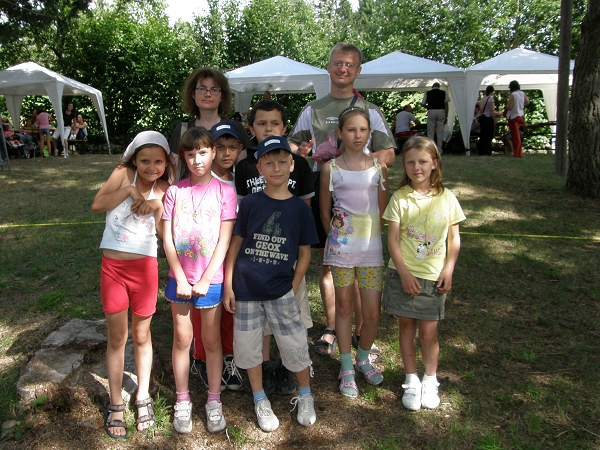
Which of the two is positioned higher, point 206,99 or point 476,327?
point 206,99

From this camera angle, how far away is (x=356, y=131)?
9.09ft

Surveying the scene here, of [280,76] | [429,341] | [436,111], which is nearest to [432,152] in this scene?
[429,341]

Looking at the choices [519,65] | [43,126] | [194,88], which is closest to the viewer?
[194,88]

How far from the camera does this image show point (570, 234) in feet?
17.9

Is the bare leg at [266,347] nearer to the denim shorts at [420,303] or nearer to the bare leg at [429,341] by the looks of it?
the denim shorts at [420,303]

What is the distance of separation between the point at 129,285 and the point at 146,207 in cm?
39

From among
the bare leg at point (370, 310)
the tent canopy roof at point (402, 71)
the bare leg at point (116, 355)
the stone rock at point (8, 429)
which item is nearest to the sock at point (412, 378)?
the bare leg at point (370, 310)

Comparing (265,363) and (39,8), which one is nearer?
(265,363)

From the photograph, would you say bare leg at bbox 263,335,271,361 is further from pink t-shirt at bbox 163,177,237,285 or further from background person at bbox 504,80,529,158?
background person at bbox 504,80,529,158

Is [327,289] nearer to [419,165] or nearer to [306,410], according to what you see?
[306,410]

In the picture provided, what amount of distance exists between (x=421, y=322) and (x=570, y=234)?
3526 mm

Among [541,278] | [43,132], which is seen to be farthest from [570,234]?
Answer: [43,132]

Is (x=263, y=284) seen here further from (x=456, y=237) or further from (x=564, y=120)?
(x=564, y=120)

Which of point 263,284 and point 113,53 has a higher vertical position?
point 113,53
